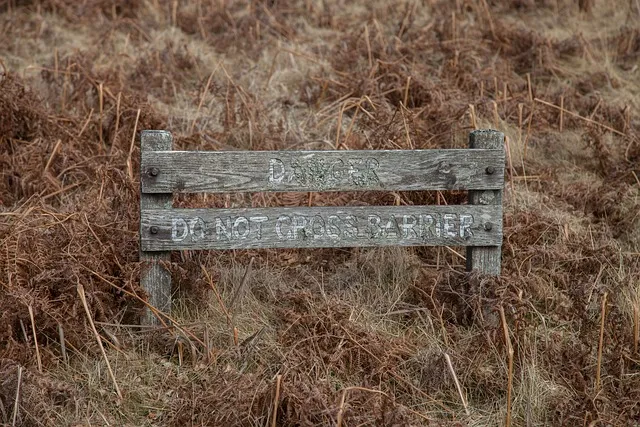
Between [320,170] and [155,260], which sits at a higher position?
[320,170]

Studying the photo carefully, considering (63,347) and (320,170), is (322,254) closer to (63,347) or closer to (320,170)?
(320,170)

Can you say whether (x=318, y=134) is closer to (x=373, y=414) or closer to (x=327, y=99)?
(x=327, y=99)

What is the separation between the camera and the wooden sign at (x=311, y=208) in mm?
4750

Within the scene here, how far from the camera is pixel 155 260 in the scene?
15.8ft

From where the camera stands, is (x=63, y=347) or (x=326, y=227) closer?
(x=63, y=347)

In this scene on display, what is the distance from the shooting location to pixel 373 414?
414 cm

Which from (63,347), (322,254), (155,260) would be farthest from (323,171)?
(63,347)

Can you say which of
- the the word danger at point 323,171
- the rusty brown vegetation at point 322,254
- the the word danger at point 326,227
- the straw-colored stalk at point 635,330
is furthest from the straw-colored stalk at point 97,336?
the straw-colored stalk at point 635,330

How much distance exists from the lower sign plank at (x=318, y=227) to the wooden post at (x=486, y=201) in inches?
1.8

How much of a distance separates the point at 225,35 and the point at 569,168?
386 cm

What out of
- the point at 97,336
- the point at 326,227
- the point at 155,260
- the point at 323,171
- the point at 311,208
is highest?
the point at 323,171

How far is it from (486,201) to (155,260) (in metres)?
1.92

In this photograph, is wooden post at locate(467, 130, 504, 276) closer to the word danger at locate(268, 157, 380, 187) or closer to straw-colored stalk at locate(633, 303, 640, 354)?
the word danger at locate(268, 157, 380, 187)

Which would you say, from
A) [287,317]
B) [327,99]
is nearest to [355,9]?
[327,99]
